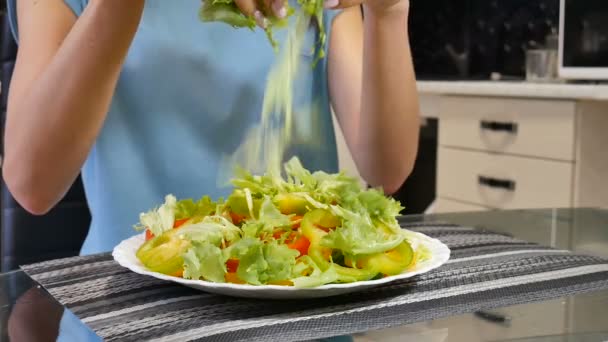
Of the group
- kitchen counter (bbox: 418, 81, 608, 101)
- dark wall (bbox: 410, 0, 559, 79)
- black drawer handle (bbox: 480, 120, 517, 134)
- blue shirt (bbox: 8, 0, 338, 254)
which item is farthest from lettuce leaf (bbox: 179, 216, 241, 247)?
dark wall (bbox: 410, 0, 559, 79)

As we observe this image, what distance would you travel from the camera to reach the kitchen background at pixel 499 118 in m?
2.18

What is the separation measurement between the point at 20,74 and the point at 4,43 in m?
0.60

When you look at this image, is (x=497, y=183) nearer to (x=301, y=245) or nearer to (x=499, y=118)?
(x=499, y=118)

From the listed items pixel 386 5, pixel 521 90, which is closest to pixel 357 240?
pixel 386 5

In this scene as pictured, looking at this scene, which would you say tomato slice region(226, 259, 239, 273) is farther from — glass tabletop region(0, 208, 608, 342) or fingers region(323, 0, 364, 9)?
fingers region(323, 0, 364, 9)

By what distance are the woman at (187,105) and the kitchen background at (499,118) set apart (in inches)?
37.3

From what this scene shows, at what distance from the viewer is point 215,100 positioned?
3.72 ft

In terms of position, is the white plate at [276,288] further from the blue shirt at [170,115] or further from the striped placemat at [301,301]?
A: the blue shirt at [170,115]

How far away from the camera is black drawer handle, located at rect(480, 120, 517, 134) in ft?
7.73

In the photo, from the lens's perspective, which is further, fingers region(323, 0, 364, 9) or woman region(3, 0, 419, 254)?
woman region(3, 0, 419, 254)

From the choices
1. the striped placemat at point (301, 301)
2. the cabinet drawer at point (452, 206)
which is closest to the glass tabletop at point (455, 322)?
the striped placemat at point (301, 301)

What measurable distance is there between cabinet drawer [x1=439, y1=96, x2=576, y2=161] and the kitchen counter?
0.10ft

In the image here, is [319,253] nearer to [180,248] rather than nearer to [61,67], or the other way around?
[180,248]

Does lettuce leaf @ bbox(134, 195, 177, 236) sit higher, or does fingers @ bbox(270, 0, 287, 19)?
fingers @ bbox(270, 0, 287, 19)
